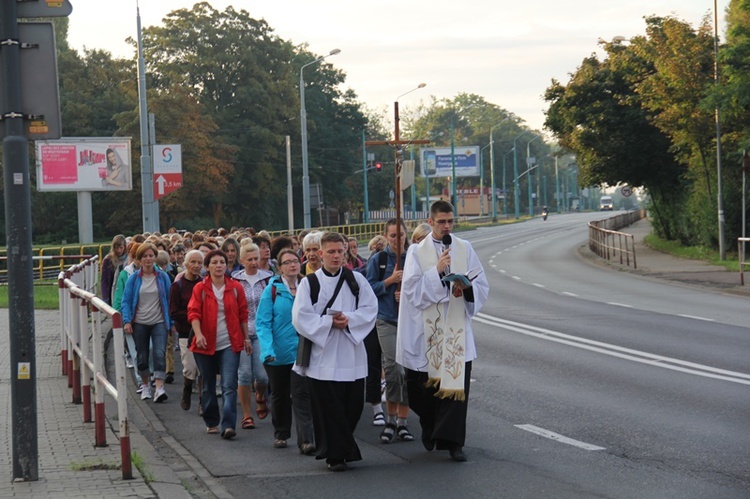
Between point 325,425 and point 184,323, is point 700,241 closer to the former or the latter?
point 184,323

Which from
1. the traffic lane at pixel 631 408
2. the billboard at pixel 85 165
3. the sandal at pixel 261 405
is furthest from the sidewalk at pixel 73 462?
the billboard at pixel 85 165

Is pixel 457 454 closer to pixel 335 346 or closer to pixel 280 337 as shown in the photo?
pixel 335 346

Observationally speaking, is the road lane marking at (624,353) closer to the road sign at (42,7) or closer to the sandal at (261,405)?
the sandal at (261,405)

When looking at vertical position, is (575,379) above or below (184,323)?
below

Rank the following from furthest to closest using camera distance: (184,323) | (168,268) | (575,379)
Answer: (168,268)
(575,379)
(184,323)

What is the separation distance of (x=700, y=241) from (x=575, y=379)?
29.9 m

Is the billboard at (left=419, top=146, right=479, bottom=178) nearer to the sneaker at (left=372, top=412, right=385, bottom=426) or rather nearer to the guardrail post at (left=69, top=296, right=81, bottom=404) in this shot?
the guardrail post at (left=69, top=296, right=81, bottom=404)

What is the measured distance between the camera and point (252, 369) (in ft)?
35.7

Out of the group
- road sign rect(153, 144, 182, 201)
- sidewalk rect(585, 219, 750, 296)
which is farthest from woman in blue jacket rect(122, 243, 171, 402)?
road sign rect(153, 144, 182, 201)

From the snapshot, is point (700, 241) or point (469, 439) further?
point (700, 241)

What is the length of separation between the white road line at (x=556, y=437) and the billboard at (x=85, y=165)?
43.6 meters

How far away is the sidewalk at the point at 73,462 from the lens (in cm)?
744

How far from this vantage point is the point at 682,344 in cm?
1675

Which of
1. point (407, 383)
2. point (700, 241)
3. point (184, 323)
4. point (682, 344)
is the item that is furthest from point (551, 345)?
point (700, 241)
